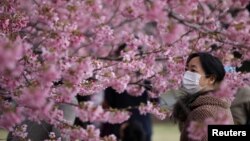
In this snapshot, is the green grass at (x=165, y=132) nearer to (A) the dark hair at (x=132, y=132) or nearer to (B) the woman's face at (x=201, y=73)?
(A) the dark hair at (x=132, y=132)

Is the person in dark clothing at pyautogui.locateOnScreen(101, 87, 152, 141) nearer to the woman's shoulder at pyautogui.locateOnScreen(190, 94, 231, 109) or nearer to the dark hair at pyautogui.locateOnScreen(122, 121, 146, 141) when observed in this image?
the dark hair at pyautogui.locateOnScreen(122, 121, 146, 141)

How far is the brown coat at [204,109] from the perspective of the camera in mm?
4852

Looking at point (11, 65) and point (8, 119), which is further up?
point (11, 65)

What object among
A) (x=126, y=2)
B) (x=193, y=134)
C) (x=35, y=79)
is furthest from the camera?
(x=126, y=2)

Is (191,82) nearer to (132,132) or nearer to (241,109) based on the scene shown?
(241,109)

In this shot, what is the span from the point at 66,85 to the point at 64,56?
448 millimetres

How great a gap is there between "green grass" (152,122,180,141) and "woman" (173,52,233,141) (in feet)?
30.7

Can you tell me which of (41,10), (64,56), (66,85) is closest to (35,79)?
(66,85)

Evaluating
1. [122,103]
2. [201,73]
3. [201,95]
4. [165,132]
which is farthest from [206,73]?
[165,132]

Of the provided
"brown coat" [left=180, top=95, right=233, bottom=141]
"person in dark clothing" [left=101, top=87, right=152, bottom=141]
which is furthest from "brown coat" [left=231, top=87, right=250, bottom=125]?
"person in dark clothing" [left=101, top=87, right=152, bottom=141]

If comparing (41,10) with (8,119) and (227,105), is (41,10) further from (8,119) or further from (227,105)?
(227,105)

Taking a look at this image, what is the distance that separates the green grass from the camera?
15.3 meters

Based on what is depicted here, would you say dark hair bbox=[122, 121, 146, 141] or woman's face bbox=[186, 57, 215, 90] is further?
dark hair bbox=[122, 121, 146, 141]

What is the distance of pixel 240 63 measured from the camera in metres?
6.67
